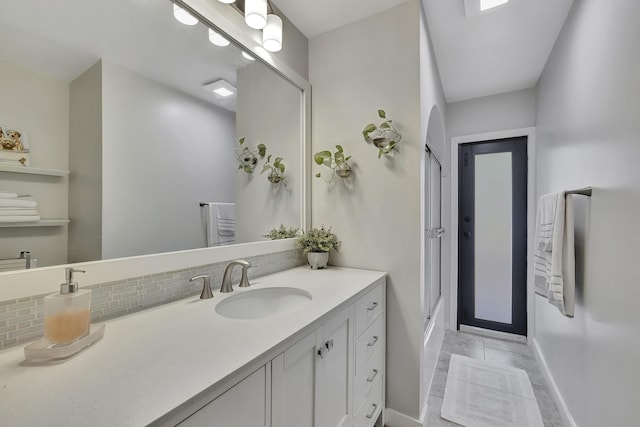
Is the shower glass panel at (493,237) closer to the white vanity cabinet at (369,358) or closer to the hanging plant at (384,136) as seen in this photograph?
the hanging plant at (384,136)

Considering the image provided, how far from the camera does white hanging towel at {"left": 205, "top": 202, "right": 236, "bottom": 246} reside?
1.31 m

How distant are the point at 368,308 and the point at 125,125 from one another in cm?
131

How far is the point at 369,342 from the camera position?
4.49ft

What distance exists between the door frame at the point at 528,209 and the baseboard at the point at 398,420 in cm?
166

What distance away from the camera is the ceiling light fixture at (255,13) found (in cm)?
132

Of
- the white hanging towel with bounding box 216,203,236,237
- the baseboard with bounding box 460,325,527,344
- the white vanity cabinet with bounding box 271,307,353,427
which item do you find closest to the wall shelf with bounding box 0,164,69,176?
the white hanging towel with bounding box 216,203,236,237

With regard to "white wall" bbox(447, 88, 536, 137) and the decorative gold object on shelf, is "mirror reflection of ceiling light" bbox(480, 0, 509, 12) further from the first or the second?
the decorative gold object on shelf

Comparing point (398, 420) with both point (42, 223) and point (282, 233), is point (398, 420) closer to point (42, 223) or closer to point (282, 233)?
point (282, 233)

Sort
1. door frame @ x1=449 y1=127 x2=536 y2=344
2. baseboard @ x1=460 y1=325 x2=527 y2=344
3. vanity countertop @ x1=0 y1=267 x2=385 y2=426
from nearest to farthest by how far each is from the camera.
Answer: vanity countertop @ x1=0 y1=267 x2=385 y2=426
door frame @ x1=449 y1=127 x2=536 y2=344
baseboard @ x1=460 y1=325 x2=527 y2=344

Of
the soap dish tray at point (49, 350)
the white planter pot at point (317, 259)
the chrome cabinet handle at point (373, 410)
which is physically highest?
the white planter pot at point (317, 259)

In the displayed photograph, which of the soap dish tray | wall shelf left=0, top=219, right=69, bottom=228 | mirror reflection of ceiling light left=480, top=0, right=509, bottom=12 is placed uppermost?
mirror reflection of ceiling light left=480, top=0, right=509, bottom=12

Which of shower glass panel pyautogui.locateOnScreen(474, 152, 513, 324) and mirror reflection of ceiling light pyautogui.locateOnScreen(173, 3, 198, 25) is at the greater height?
mirror reflection of ceiling light pyautogui.locateOnScreen(173, 3, 198, 25)

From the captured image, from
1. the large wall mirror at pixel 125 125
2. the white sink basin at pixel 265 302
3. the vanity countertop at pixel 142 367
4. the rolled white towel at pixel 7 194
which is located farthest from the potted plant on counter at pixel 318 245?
the rolled white towel at pixel 7 194

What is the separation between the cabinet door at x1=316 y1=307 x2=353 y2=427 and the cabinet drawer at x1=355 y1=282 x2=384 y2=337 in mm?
78
